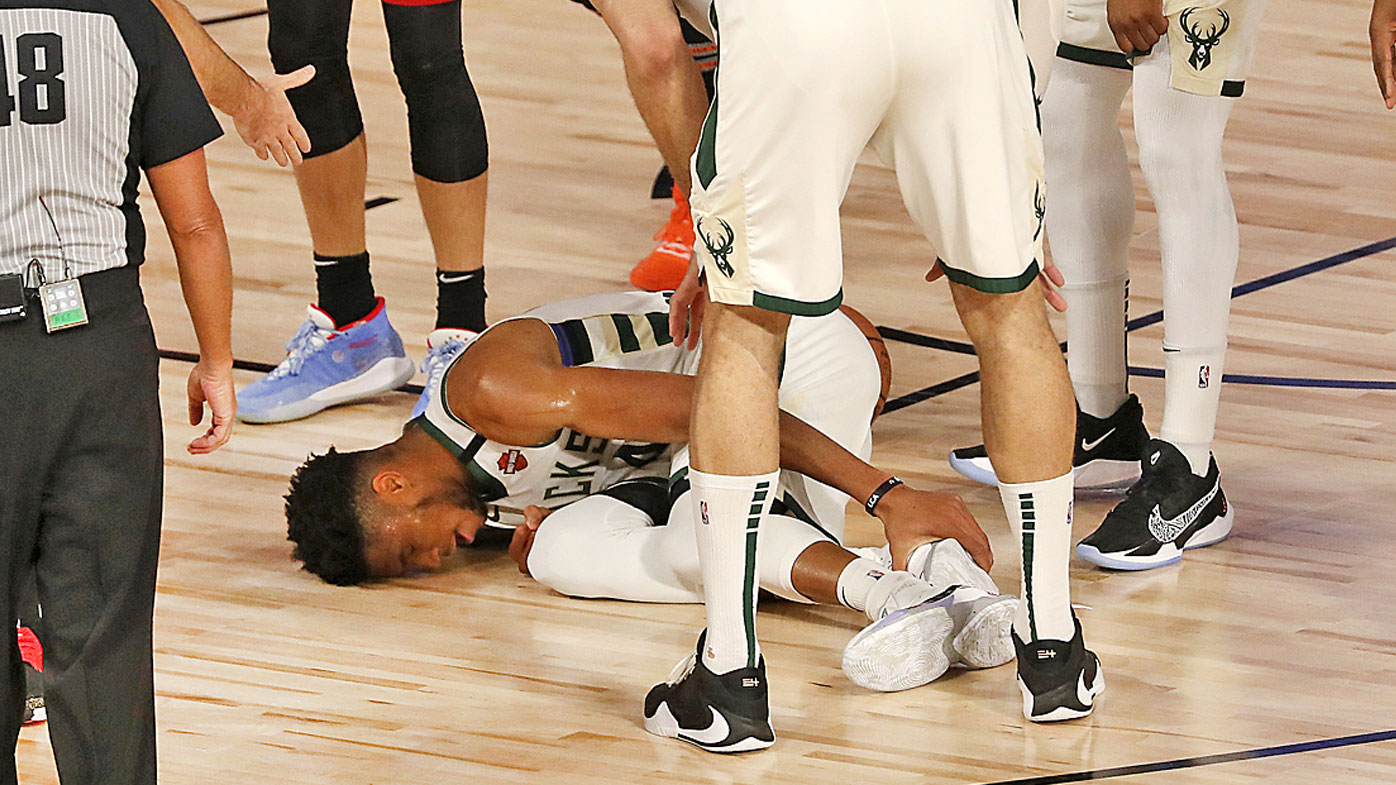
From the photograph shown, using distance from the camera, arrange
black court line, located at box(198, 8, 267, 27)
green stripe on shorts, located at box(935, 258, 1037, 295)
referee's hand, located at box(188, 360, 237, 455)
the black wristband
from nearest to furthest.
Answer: referee's hand, located at box(188, 360, 237, 455) < green stripe on shorts, located at box(935, 258, 1037, 295) < the black wristband < black court line, located at box(198, 8, 267, 27)

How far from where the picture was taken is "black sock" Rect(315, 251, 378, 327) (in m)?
3.63

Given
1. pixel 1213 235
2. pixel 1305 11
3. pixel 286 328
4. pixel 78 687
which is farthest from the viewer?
pixel 1305 11

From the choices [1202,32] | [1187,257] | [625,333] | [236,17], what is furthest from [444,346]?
[236,17]

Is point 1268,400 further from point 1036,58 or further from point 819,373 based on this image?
point 1036,58

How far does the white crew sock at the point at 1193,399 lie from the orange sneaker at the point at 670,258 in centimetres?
152

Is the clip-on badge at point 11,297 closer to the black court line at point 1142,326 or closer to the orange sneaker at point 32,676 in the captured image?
the orange sneaker at point 32,676

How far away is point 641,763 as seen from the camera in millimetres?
2342

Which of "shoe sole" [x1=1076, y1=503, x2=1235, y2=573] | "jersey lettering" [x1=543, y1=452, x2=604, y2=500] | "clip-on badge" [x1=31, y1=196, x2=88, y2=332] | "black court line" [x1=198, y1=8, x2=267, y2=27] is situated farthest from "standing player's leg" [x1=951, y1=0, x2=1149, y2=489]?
"black court line" [x1=198, y1=8, x2=267, y2=27]

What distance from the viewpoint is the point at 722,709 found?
233cm

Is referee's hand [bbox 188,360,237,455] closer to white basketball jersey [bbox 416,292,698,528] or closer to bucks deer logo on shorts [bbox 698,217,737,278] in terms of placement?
bucks deer logo on shorts [bbox 698,217,737,278]

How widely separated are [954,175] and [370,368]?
1699mm

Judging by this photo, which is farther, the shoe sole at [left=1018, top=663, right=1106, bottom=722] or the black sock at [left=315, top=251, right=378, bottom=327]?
the black sock at [left=315, top=251, right=378, bottom=327]

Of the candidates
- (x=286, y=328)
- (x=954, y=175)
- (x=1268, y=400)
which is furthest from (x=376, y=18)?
(x=954, y=175)

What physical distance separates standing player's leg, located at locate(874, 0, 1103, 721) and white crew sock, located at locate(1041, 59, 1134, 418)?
2.54ft
